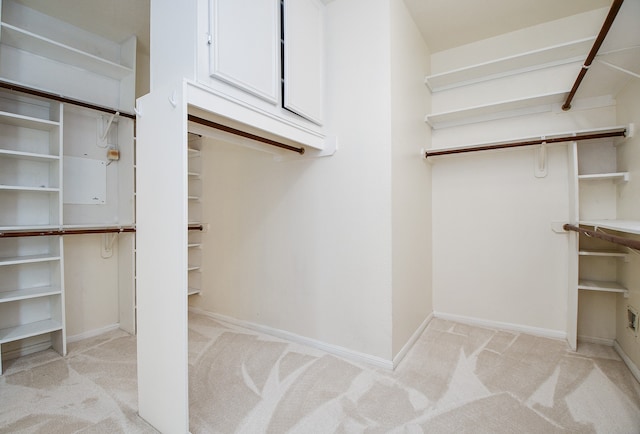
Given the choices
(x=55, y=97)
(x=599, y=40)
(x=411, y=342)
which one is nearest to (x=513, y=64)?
(x=599, y=40)

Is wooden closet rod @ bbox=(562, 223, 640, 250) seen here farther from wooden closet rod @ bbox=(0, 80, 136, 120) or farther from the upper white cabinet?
the upper white cabinet

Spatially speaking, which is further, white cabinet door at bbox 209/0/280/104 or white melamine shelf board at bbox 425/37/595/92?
white melamine shelf board at bbox 425/37/595/92

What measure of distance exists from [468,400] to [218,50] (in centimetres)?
239

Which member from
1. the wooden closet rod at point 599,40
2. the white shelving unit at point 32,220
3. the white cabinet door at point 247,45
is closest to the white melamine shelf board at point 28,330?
the white shelving unit at point 32,220

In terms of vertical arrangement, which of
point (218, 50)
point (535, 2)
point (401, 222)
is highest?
point (535, 2)

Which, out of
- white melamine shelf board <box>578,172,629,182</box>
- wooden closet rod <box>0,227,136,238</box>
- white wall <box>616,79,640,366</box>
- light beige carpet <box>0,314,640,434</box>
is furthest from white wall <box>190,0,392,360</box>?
white wall <box>616,79,640,366</box>

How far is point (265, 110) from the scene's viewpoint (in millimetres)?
1753

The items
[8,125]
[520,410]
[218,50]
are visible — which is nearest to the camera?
[218,50]

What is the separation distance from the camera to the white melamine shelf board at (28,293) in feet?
6.92

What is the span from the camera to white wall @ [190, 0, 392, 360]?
2104 millimetres

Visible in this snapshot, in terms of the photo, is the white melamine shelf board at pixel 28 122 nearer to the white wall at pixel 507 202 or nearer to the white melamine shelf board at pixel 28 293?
the white melamine shelf board at pixel 28 293

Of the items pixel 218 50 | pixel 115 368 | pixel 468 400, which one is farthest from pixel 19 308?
pixel 468 400

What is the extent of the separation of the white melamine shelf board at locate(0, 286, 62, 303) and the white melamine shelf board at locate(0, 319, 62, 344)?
24 cm

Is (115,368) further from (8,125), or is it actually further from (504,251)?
(504,251)
